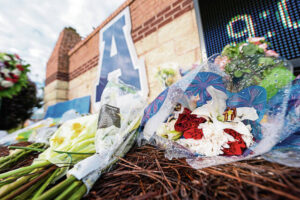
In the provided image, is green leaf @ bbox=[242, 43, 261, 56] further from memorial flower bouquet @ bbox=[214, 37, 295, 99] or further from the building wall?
the building wall

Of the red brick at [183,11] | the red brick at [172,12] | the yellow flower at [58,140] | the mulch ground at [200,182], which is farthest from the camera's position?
the red brick at [172,12]

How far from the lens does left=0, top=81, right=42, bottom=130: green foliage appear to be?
3.21 metres

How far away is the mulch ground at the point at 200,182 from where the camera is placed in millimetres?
245

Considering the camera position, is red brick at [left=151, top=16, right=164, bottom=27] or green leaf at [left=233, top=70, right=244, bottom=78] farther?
red brick at [left=151, top=16, right=164, bottom=27]

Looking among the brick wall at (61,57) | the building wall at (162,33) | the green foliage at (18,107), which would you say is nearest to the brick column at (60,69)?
the brick wall at (61,57)

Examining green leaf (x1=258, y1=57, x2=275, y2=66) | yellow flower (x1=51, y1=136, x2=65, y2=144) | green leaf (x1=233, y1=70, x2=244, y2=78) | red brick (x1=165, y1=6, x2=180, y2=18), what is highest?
red brick (x1=165, y1=6, x2=180, y2=18)

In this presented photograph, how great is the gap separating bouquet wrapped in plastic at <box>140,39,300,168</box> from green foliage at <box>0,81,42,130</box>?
15.0 ft

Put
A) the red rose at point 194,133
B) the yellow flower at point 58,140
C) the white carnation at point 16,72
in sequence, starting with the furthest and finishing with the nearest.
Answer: the white carnation at point 16,72 → the yellow flower at point 58,140 → the red rose at point 194,133

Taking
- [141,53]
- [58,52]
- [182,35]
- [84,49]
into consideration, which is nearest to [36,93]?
[58,52]

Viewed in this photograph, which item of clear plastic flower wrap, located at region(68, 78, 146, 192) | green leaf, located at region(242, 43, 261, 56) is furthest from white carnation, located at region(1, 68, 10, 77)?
green leaf, located at region(242, 43, 261, 56)

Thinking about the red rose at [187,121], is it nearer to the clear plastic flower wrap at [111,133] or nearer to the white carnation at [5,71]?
the clear plastic flower wrap at [111,133]

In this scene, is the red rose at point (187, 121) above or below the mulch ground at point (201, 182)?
above

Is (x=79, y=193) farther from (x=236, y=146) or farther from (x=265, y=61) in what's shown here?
(x=265, y=61)

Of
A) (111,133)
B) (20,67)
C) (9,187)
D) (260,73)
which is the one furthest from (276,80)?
(20,67)
